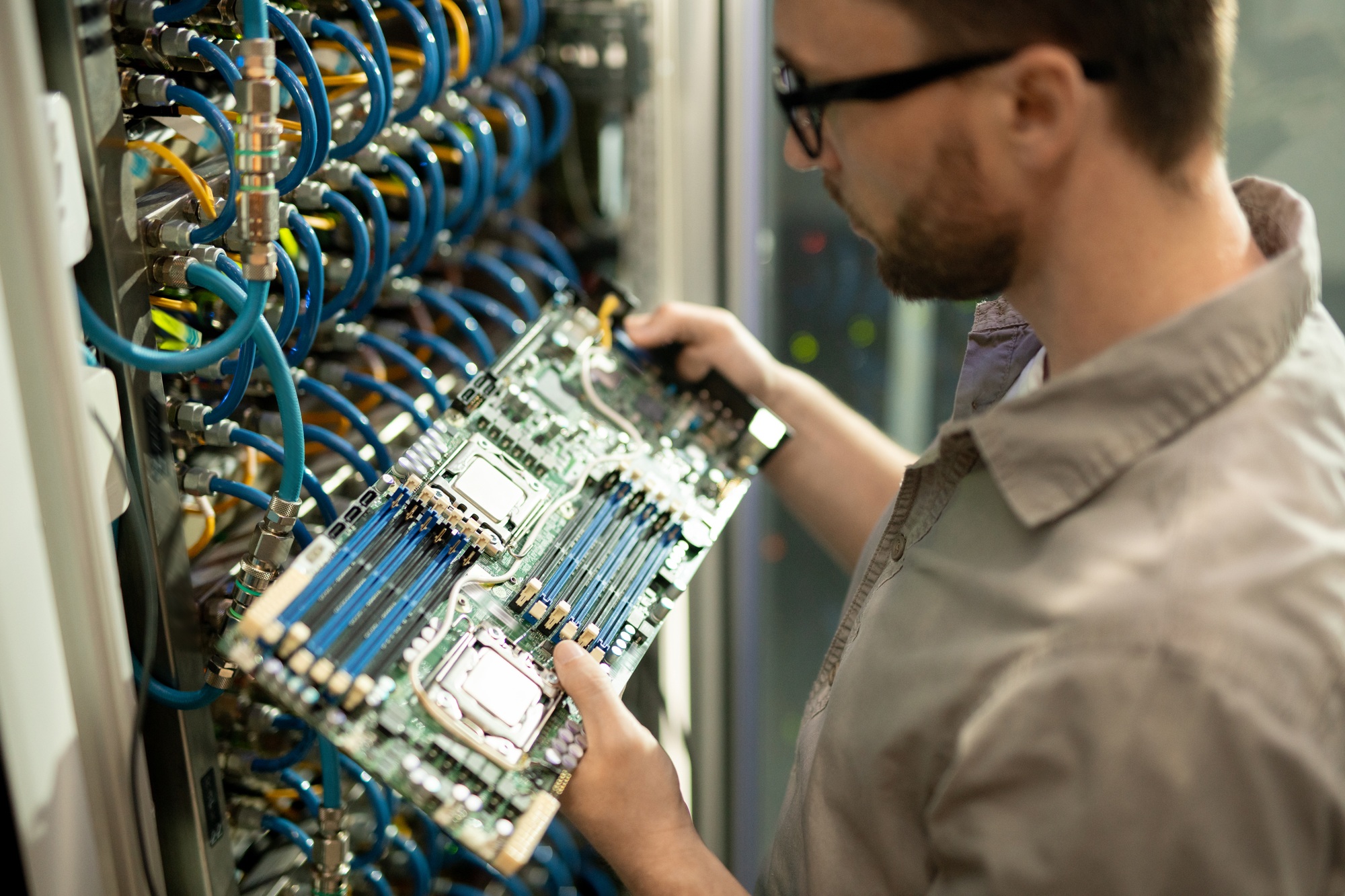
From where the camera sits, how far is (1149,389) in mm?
795

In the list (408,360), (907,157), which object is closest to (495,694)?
(408,360)

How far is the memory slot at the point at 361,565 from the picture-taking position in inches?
33.2

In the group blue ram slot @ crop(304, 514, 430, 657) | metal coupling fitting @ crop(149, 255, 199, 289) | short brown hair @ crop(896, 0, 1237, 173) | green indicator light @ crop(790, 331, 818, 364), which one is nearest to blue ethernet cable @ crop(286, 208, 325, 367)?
metal coupling fitting @ crop(149, 255, 199, 289)

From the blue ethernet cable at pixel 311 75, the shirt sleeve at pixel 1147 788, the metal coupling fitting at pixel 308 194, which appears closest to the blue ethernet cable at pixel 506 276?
the metal coupling fitting at pixel 308 194

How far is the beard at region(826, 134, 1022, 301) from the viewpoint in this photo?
848 millimetres

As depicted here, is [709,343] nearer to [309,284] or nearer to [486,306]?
[486,306]

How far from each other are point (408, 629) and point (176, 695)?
0.75 feet

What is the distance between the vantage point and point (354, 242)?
43.4 inches

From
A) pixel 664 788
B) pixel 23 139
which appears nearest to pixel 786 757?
pixel 664 788

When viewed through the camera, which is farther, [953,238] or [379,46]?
[379,46]

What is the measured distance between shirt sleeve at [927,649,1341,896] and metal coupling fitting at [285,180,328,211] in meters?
0.90

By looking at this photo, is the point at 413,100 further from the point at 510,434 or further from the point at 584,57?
the point at 584,57

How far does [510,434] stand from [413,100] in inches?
18.4

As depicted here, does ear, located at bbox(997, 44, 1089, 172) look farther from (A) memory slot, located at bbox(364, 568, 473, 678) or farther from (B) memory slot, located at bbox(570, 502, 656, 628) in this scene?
(A) memory slot, located at bbox(364, 568, 473, 678)
